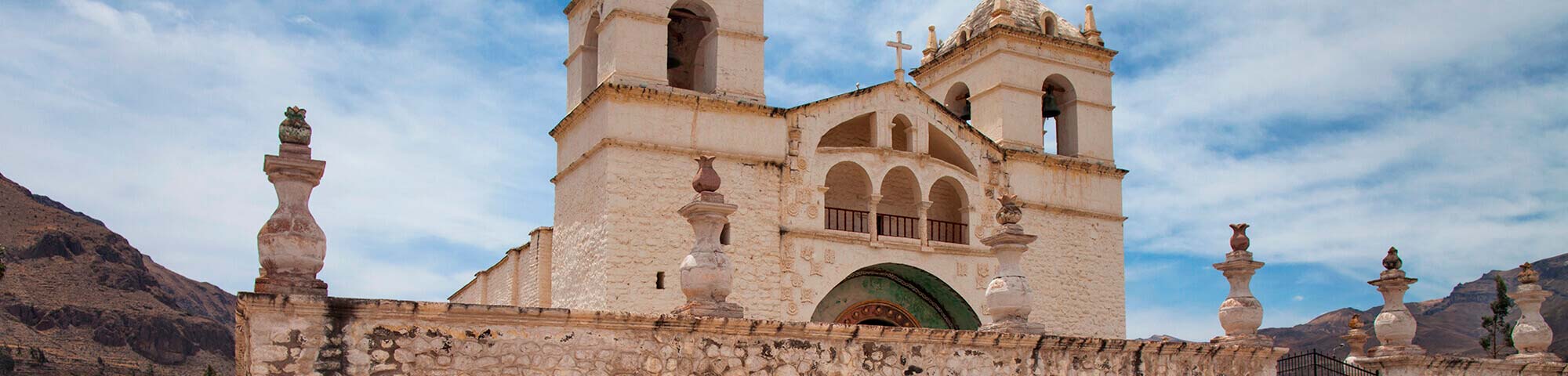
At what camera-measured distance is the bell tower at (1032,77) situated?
25469 mm

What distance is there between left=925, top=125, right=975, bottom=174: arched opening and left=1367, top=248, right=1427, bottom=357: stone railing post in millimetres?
8024

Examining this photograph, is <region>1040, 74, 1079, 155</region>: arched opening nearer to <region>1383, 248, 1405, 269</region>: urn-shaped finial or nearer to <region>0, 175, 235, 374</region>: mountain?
<region>1383, 248, 1405, 269</region>: urn-shaped finial

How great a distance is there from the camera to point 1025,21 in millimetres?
26438

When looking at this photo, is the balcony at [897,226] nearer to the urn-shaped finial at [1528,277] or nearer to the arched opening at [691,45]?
the arched opening at [691,45]

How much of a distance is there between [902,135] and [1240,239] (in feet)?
34.0

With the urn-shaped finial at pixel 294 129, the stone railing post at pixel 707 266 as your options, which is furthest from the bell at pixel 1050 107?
the urn-shaped finial at pixel 294 129

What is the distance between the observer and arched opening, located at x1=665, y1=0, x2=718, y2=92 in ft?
73.4

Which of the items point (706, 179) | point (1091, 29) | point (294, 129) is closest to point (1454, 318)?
point (1091, 29)

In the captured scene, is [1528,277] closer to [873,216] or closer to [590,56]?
[873,216]

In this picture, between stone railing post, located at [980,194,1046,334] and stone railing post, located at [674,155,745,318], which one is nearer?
stone railing post, located at [674,155,745,318]

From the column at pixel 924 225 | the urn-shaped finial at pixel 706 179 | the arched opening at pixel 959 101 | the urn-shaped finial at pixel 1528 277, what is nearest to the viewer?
the urn-shaped finial at pixel 706 179

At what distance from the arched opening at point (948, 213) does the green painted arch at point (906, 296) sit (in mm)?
789

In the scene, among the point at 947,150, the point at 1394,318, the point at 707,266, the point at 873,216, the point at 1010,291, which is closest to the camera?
the point at 707,266

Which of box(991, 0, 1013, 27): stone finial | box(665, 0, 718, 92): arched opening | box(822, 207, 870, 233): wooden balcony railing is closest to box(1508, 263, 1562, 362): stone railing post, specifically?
box(822, 207, 870, 233): wooden balcony railing
